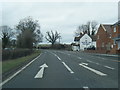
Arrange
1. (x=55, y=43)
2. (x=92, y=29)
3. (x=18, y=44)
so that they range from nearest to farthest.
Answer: (x=18, y=44)
(x=92, y=29)
(x=55, y=43)

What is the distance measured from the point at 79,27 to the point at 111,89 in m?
111

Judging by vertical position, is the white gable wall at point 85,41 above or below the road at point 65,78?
above

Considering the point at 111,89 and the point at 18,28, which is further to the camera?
the point at 18,28

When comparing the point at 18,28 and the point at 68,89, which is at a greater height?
the point at 18,28

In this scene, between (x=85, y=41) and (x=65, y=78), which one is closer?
(x=65, y=78)

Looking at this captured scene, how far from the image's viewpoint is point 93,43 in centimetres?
11681

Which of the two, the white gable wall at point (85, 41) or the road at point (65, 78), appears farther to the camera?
the white gable wall at point (85, 41)

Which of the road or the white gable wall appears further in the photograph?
the white gable wall

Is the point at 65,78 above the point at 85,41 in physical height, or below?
below

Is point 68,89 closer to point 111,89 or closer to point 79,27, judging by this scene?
point 111,89

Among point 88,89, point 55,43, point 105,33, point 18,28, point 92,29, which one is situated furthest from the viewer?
point 55,43

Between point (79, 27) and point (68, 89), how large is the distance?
4387 inches

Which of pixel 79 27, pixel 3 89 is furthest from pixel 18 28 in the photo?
pixel 3 89

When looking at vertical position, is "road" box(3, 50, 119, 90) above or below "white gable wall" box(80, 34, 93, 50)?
below
